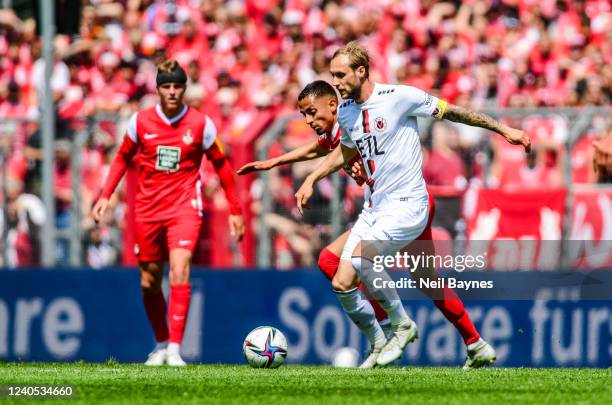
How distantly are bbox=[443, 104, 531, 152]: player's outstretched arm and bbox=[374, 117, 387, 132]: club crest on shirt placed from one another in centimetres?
45

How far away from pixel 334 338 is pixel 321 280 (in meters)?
0.59

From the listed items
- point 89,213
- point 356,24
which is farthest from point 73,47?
point 89,213

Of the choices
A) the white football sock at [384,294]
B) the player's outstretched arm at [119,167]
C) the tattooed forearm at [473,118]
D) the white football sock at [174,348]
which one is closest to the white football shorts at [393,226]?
the white football sock at [384,294]

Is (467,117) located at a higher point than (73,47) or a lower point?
lower

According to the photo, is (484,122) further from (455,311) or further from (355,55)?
(455,311)

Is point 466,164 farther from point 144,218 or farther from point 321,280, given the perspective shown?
point 144,218

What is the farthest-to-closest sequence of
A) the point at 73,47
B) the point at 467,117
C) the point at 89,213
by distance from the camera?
the point at 73,47
the point at 89,213
the point at 467,117

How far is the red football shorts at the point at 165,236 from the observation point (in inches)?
433

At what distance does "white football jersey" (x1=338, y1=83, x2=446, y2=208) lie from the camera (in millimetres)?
9180

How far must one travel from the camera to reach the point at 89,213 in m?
12.9
